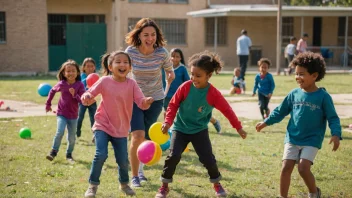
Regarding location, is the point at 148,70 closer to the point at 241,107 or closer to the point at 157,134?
the point at 157,134

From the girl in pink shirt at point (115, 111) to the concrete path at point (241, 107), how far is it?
267 inches

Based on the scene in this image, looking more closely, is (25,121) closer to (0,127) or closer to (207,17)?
(0,127)

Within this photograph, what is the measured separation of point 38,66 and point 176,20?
10.3 meters

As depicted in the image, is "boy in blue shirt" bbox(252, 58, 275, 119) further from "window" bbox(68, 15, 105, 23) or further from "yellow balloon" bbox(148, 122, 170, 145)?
"window" bbox(68, 15, 105, 23)

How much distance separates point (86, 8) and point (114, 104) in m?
27.0

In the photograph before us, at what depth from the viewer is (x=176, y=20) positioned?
1426 inches

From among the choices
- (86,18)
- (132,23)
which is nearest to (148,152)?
(86,18)

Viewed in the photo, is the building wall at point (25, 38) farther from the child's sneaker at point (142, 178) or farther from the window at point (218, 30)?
the child's sneaker at point (142, 178)

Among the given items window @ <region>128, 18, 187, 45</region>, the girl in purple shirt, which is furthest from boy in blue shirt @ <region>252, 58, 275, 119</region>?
window @ <region>128, 18, 187, 45</region>

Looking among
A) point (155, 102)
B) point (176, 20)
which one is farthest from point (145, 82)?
point (176, 20)

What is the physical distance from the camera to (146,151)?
5883 mm

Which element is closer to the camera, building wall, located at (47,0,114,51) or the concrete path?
the concrete path

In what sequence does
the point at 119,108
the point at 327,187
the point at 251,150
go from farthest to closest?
the point at 251,150
the point at 327,187
the point at 119,108

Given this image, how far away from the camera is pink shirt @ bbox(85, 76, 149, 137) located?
5.96 metres
